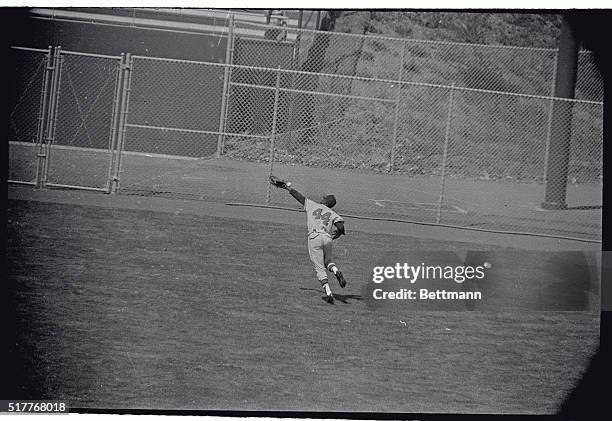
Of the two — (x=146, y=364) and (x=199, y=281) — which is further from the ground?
(x=199, y=281)

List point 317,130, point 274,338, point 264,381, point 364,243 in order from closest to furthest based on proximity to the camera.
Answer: point 264,381 → point 274,338 → point 364,243 → point 317,130

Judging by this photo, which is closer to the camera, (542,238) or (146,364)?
(146,364)

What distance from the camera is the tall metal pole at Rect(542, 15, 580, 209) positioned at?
430 inches

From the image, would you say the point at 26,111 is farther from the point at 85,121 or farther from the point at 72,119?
the point at 85,121

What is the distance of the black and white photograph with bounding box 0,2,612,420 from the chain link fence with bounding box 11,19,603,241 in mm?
46

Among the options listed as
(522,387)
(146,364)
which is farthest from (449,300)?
(146,364)

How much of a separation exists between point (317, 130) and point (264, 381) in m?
8.89

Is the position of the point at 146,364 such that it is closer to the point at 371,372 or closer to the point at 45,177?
the point at 371,372

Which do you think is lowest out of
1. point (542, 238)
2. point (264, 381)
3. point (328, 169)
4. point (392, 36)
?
point (264, 381)

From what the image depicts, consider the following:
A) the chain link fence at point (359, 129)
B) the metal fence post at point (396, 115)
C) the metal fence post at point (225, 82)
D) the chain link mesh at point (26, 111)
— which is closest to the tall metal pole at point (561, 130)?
the chain link fence at point (359, 129)

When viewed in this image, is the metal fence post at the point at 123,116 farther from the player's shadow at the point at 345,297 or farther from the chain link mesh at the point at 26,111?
the player's shadow at the point at 345,297

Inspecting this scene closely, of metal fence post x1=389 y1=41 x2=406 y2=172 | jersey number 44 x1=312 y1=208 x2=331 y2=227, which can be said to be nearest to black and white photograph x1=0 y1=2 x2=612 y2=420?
jersey number 44 x1=312 y1=208 x2=331 y2=227

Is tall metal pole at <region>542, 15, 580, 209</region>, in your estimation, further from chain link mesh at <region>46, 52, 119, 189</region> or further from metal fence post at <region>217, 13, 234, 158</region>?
chain link mesh at <region>46, 52, 119, 189</region>

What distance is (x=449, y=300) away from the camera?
6.37 m
